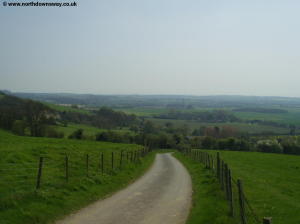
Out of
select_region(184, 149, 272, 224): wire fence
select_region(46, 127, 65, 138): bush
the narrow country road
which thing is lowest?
select_region(46, 127, 65, 138): bush

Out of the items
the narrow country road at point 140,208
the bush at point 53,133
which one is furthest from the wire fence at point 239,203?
the bush at point 53,133

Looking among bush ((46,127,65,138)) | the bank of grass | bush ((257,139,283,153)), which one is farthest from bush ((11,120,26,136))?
bush ((257,139,283,153))

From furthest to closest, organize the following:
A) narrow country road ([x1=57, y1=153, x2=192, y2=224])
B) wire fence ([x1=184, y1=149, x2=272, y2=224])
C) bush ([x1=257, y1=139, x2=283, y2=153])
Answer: bush ([x1=257, y1=139, x2=283, y2=153]) → narrow country road ([x1=57, y1=153, x2=192, y2=224]) → wire fence ([x1=184, y1=149, x2=272, y2=224])

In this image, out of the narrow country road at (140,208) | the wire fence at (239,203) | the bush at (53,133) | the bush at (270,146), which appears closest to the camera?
the wire fence at (239,203)

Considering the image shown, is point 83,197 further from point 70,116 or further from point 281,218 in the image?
point 70,116

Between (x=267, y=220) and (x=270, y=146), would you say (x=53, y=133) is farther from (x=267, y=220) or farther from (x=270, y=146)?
(x=267, y=220)

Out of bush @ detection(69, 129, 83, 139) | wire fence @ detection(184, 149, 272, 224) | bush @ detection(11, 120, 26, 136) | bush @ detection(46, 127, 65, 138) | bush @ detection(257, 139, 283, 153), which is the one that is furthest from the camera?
bush @ detection(257, 139, 283, 153)

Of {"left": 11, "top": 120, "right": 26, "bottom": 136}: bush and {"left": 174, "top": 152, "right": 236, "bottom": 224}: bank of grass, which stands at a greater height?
{"left": 174, "top": 152, "right": 236, "bottom": 224}: bank of grass

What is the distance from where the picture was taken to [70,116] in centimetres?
12800

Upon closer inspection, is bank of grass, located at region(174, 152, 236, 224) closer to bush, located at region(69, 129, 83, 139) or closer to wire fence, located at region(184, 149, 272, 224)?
wire fence, located at region(184, 149, 272, 224)

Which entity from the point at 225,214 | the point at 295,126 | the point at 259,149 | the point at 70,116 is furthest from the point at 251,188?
the point at 295,126

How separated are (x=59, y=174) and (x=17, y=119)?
68302mm

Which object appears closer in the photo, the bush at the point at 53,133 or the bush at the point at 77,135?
the bush at the point at 53,133

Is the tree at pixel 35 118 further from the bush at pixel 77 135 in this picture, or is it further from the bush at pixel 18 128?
the bush at pixel 77 135
